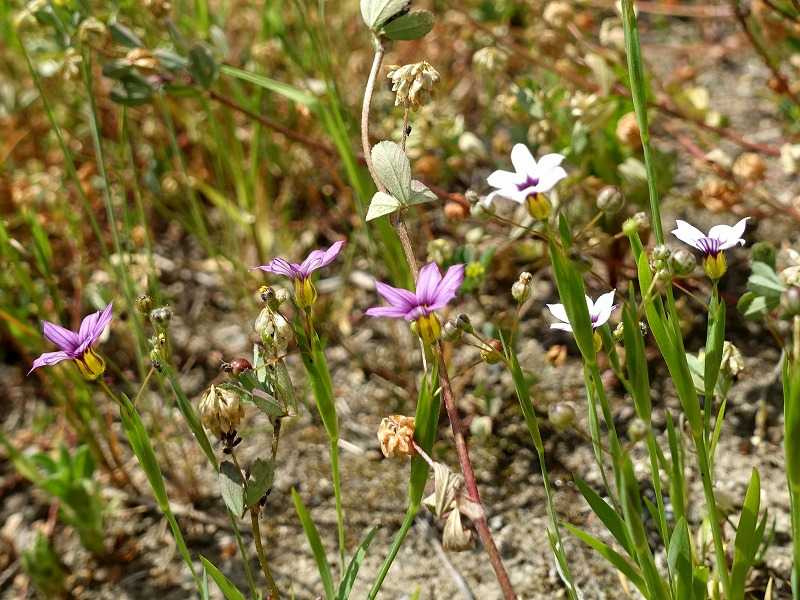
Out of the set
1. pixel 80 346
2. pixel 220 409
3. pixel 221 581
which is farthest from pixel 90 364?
pixel 221 581

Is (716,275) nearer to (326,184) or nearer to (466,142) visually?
(466,142)

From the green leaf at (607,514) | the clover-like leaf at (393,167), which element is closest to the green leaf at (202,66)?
the clover-like leaf at (393,167)

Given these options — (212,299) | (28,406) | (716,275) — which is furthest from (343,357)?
(716,275)

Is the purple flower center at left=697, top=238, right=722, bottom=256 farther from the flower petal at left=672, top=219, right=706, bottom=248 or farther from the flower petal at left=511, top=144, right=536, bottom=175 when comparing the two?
the flower petal at left=511, top=144, right=536, bottom=175

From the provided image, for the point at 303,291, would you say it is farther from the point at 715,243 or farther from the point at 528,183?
the point at 715,243

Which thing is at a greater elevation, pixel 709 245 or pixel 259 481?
pixel 709 245

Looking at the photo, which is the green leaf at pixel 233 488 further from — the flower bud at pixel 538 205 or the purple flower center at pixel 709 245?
the purple flower center at pixel 709 245

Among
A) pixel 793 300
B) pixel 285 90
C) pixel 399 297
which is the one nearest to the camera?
pixel 793 300
